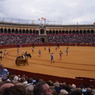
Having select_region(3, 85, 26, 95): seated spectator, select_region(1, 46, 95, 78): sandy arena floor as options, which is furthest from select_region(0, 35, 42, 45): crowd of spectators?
select_region(3, 85, 26, 95): seated spectator

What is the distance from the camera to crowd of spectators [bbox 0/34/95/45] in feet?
211

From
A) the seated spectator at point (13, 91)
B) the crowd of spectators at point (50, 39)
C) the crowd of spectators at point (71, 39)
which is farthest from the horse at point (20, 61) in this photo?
the crowd of spectators at point (71, 39)

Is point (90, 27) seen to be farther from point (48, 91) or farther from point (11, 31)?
point (48, 91)

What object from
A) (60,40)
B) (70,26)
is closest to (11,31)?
(60,40)

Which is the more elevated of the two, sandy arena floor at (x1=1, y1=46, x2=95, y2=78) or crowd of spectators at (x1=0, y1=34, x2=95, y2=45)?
crowd of spectators at (x1=0, y1=34, x2=95, y2=45)

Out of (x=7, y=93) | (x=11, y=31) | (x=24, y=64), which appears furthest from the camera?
(x=11, y=31)

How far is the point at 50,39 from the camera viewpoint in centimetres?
7681

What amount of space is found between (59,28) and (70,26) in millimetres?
5945

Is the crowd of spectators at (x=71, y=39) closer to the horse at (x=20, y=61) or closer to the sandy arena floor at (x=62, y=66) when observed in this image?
the sandy arena floor at (x=62, y=66)

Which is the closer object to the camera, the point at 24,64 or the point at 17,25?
the point at 24,64

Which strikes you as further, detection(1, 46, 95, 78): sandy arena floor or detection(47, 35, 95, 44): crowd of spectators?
detection(47, 35, 95, 44): crowd of spectators

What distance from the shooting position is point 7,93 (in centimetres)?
245

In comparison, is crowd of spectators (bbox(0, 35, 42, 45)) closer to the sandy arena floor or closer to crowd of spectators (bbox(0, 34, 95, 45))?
crowd of spectators (bbox(0, 34, 95, 45))

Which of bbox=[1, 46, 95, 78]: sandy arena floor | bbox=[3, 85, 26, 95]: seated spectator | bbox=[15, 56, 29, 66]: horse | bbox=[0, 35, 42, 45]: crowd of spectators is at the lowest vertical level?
bbox=[1, 46, 95, 78]: sandy arena floor
